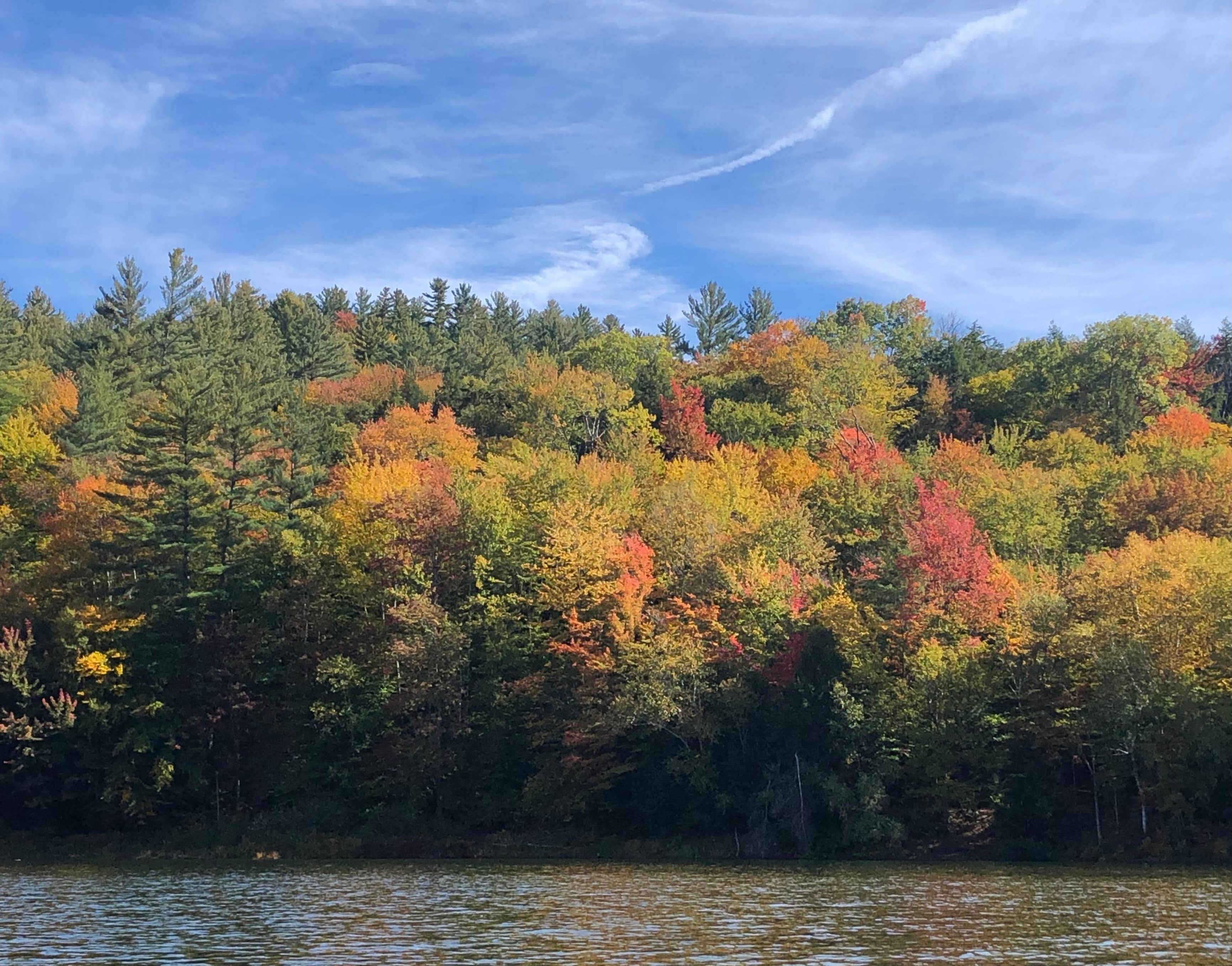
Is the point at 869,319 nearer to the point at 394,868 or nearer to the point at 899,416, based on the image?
the point at 899,416

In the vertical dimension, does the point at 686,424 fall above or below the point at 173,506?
above

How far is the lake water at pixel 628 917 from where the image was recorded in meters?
24.1

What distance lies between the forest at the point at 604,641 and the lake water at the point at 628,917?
809 centimetres

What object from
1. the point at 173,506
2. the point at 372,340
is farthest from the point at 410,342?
the point at 173,506

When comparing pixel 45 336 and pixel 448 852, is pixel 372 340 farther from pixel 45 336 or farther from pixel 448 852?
pixel 448 852

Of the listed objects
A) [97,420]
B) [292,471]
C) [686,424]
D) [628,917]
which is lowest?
[628,917]

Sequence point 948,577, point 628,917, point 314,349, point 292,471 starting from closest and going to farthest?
point 628,917
point 948,577
point 292,471
point 314,349

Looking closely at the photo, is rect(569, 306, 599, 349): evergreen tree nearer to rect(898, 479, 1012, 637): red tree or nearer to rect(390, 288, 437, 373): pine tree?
rect(390, 288, 437, 373): pine tree

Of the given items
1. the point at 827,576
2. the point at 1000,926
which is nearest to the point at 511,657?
the point at 827,576

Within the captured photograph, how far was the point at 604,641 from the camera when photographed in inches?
2438

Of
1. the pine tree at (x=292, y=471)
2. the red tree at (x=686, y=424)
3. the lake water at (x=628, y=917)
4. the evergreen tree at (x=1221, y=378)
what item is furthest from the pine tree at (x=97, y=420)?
the evergreen tree at (x=1221, y=378)

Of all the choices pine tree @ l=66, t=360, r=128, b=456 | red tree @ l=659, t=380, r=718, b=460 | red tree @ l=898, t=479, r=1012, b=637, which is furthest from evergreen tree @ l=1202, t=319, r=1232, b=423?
pine tree @ l=66, t=360, r=128, b=456

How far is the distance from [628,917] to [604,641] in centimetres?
3129

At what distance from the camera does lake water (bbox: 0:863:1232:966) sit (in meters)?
24.1
